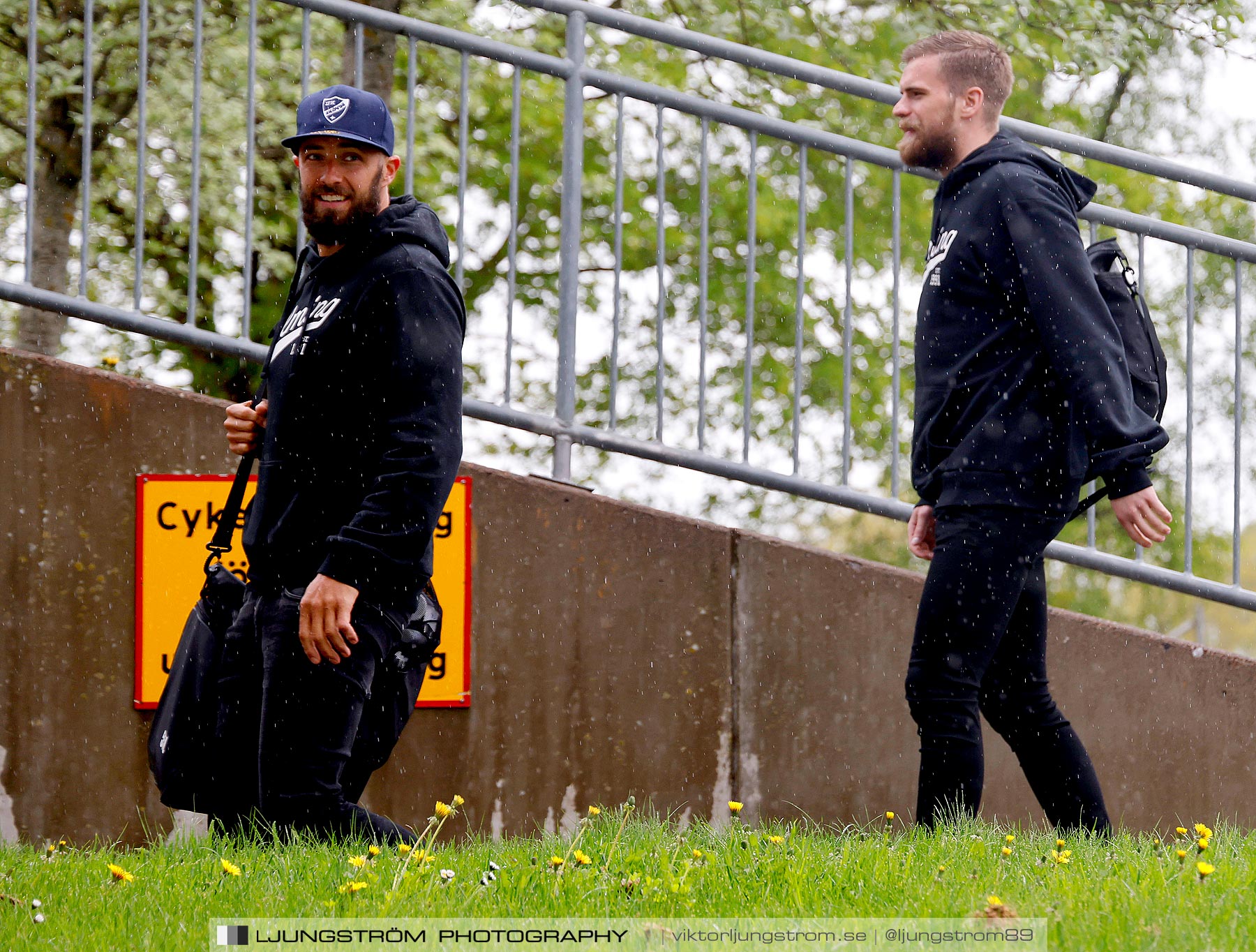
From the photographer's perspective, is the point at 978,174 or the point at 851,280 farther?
the point at 851,280

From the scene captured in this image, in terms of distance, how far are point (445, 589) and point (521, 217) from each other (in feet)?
31.6

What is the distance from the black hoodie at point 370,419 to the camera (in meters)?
3.23

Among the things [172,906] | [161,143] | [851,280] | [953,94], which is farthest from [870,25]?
[172,906]

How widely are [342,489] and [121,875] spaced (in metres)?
0.98

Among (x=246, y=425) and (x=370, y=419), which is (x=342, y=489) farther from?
(x=246, y=425)

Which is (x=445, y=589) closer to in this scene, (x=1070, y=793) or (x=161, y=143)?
(x=1070, y=793)

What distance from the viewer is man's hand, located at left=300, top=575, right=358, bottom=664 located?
10.3 ft

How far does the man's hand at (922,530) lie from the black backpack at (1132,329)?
0.42 meters

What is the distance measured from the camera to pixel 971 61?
153 inches

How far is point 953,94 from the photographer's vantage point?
154 inches

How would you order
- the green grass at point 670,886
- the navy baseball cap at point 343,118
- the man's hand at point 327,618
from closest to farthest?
the green grass at point 670,886
the man's hand at point 327,618
the navy baseball cap at point 343,118

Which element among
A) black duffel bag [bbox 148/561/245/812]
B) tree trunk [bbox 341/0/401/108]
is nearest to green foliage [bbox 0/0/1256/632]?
tree trunk [bbox 341/0/401/108]

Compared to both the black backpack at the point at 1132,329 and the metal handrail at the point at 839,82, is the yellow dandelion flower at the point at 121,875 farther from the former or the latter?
the metal handrail at the point at 839,82

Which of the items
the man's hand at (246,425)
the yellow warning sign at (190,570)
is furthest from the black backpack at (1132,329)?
the man's hand at (246,425)
